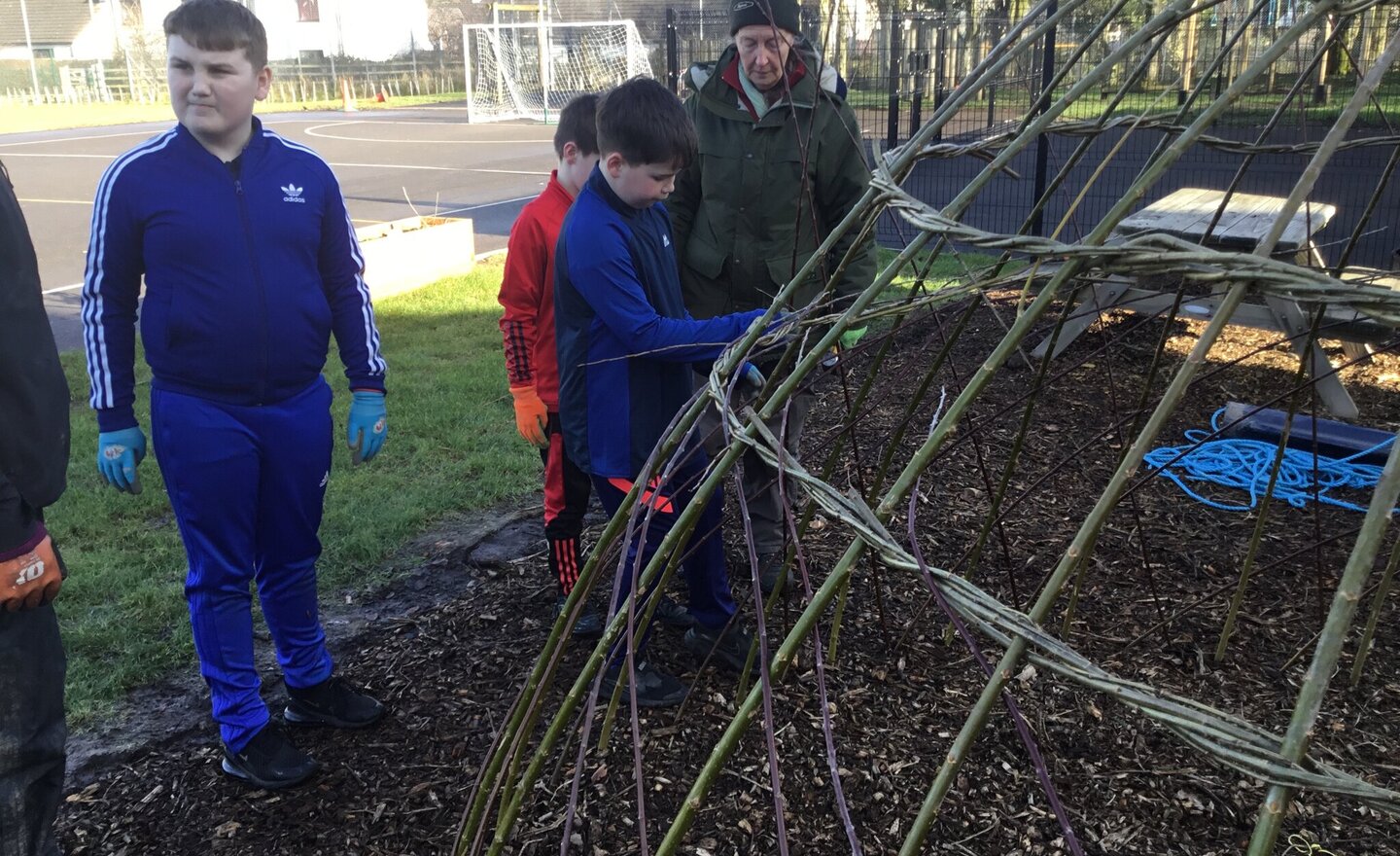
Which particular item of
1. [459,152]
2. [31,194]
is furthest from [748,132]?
[459,152]

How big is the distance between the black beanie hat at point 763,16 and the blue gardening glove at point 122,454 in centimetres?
189

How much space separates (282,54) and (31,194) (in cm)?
3560

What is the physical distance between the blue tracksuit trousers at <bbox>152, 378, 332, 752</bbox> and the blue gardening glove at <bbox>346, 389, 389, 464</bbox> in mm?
160

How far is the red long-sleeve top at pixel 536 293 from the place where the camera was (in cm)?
298

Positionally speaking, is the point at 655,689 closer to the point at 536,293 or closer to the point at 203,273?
the point at 536,293

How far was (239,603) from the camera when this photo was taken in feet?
8.07

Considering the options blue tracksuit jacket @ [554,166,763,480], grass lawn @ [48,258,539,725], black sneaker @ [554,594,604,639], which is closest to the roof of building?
grass lawn @ [48,258,539,725]

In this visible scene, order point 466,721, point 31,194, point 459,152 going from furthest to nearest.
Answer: point 459,152 → point 31,194 → point 466,721

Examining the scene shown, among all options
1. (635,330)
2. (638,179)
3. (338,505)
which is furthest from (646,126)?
(338,505)

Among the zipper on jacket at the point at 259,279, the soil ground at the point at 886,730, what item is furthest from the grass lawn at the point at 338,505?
the zipper on jacket at the point at 259,279

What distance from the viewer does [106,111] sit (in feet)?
98.7

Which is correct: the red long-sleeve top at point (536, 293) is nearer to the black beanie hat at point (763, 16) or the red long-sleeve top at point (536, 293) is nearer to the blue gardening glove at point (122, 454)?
the black beanie hat at point (763, 16)

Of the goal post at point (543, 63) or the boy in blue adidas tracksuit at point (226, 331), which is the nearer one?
the boy in blue adidas tracksuit at point (226, 331)

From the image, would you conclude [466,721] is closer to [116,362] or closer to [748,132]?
[116,362]
